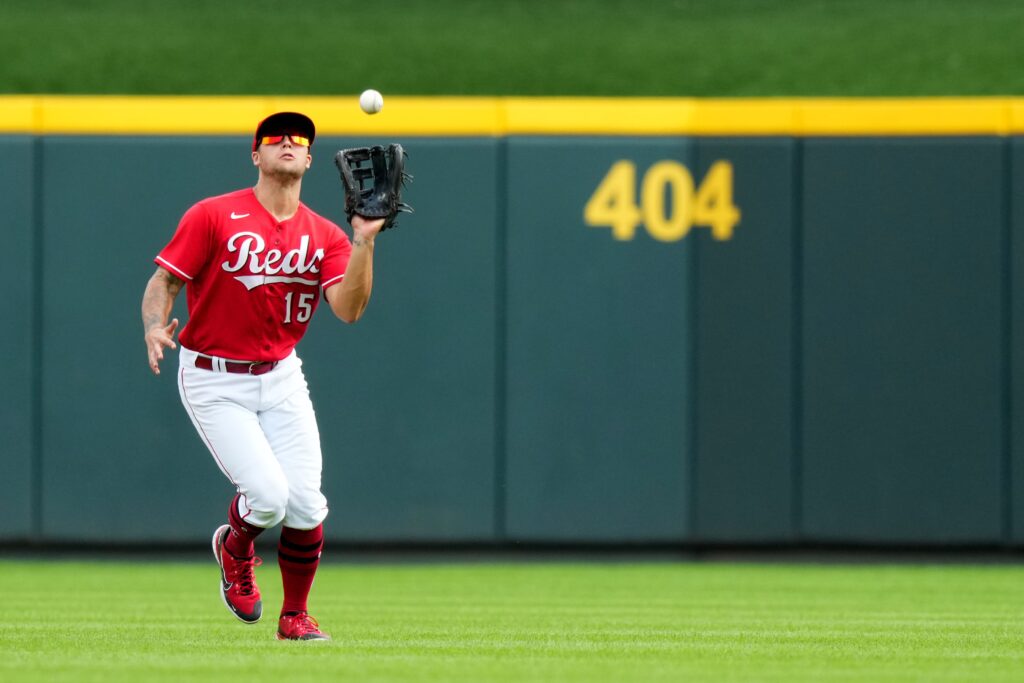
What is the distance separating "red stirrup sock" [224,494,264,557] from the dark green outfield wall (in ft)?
12.8

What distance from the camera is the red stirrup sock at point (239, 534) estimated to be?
541 centimetres

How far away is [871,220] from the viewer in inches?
369

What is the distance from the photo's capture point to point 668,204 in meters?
9.44

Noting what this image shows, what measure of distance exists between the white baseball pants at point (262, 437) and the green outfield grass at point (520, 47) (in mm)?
5988

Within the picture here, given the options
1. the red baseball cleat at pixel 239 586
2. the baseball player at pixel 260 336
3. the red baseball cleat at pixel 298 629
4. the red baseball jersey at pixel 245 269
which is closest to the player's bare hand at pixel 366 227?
the baseball player at pixel 260 336

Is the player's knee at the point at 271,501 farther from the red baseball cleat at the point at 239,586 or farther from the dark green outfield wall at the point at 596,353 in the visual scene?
the dark green outfield wall at the point at 596,353

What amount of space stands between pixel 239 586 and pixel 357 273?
3.91 ft

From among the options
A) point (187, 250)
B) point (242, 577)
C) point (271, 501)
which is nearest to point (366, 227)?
point (187, 250)

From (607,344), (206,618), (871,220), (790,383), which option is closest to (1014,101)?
(871,220)

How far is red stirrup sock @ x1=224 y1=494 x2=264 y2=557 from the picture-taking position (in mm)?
5410

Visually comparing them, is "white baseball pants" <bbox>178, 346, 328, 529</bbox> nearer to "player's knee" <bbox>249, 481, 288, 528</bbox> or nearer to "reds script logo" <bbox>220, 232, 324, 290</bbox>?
"player's knee" <bbox>249, 481, 288, 528</bbox>

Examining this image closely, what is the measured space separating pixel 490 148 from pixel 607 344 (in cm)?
132

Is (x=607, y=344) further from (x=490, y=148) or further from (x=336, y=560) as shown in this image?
(x=336, y=560)

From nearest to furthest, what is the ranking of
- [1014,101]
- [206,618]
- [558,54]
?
[206,618], [1014,101], [558,54]
